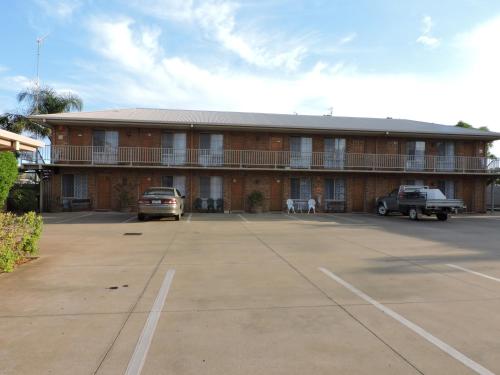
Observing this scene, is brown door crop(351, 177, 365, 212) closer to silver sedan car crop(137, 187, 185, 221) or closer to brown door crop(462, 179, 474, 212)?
brown door crop(462, 179, 474, 212)

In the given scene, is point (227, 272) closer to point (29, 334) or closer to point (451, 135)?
point (29, 334)

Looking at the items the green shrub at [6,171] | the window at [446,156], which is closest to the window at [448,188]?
the window at [446,156]

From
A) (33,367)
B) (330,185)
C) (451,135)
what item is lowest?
(33,367)

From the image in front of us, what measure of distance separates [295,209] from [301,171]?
7.94ft

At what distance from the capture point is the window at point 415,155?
2728cm

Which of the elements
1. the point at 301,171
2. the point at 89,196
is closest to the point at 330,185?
the point at 301,171

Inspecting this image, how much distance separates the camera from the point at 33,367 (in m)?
3.61

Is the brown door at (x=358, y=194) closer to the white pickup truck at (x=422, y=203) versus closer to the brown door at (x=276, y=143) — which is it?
the white pickup truck at (x=422, y=203)

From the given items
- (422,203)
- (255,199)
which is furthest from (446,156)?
(255,199)

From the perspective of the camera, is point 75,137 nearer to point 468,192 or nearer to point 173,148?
point 173,148

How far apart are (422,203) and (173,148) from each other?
47.4 feet

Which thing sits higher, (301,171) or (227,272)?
(301,171)

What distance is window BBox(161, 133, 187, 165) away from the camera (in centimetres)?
2483

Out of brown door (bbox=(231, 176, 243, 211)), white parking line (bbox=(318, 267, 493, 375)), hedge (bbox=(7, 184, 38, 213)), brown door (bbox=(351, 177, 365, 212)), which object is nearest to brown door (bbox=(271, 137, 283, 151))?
brown door (bbox=(231, 176, 243, 211))
